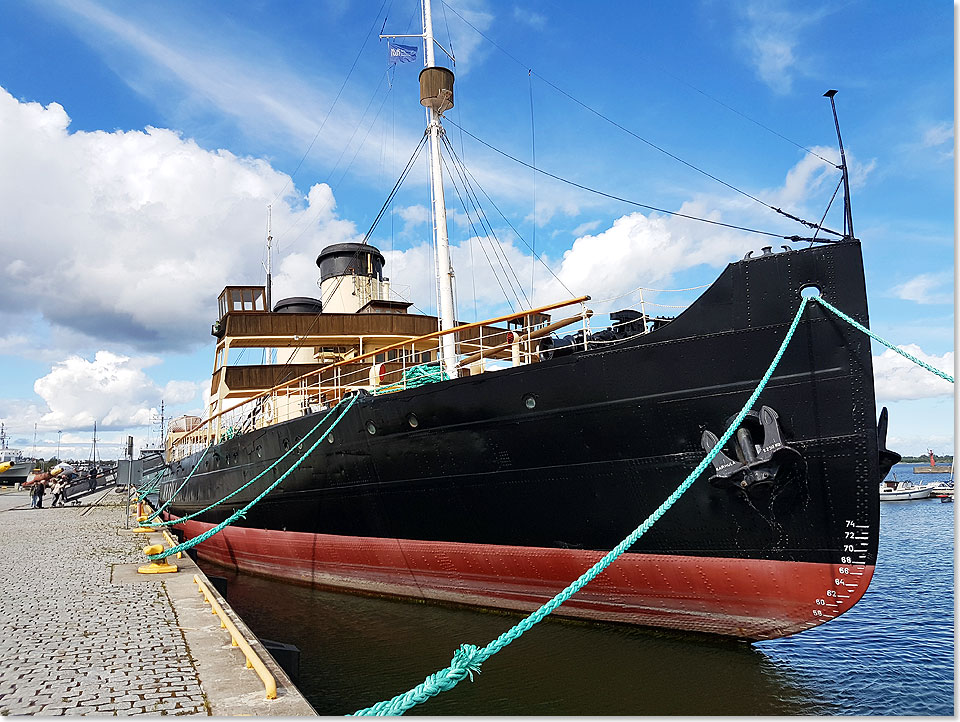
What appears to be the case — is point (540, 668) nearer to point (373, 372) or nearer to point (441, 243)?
point (373, 372)

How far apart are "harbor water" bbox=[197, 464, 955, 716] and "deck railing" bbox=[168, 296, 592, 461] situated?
145 inches

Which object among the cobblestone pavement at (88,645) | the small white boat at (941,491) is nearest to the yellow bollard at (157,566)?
the cobblestone pavement at (88,645)

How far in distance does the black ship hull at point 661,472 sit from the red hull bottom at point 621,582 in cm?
2

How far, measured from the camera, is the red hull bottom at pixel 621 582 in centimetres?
686

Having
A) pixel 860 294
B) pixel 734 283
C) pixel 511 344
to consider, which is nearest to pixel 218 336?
pixel 511 344

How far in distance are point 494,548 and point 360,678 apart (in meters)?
2.48

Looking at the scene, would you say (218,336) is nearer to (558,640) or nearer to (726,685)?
(558,640)

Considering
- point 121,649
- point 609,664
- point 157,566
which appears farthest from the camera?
point 157,566

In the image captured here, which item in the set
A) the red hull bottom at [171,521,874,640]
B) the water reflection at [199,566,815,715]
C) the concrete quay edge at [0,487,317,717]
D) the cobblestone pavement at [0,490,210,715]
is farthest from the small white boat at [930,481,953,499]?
the cobblestone pavement at [0,490,210,715]

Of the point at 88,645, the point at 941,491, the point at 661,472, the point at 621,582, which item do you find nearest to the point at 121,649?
the point at 88,645

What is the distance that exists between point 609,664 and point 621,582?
39.5 inches

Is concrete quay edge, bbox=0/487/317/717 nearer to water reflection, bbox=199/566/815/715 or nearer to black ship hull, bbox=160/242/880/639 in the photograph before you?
water reflection, bbox=199/566/815/715

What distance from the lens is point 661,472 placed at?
293 inches

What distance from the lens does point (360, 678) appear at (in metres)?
7.21
